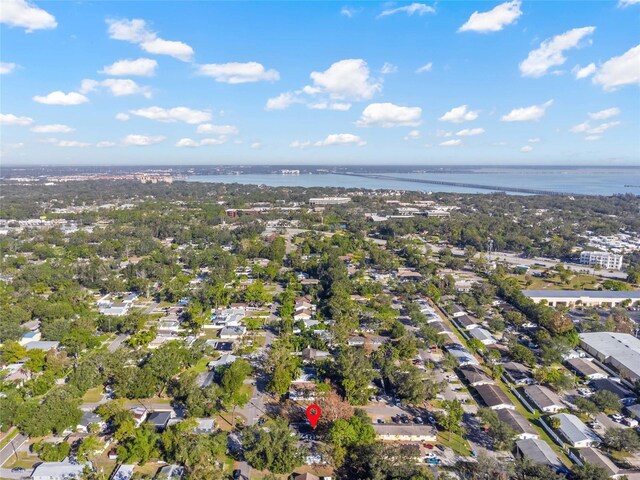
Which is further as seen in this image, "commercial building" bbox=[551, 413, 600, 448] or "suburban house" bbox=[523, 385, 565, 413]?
"suburban house" bbox=[523, 385, 565, 413]

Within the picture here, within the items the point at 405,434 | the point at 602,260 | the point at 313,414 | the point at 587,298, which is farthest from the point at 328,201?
the point at 405,434

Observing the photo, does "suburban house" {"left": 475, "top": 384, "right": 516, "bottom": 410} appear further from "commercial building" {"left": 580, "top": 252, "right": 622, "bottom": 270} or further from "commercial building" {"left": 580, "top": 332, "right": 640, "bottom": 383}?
"commercial building" {"left": 580, "top": 252, "right": 622, "bottom": 270}

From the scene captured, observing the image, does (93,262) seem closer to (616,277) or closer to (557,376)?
(557,376)

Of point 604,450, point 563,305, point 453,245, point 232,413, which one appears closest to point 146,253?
point 232,413

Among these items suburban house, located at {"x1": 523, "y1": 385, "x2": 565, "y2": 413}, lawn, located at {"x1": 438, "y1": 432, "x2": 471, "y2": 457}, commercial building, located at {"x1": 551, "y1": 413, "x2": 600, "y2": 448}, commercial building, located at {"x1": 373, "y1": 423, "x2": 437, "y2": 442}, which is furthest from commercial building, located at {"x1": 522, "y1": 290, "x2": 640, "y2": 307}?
commercial building, located at {"x1": 373, "y1": 423, "x2": 437, "y2": 442}

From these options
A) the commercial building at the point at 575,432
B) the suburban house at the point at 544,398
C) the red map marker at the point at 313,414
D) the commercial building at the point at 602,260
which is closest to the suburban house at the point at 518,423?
the commercial building at the point at 575,432

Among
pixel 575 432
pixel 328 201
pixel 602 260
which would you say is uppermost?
pixel 328 201

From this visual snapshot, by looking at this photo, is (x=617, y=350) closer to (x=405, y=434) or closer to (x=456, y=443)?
(x=456, y=443)

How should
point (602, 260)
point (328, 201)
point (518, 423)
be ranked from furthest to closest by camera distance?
point (328, 201) → point (602, 260) → point (518, 423)
